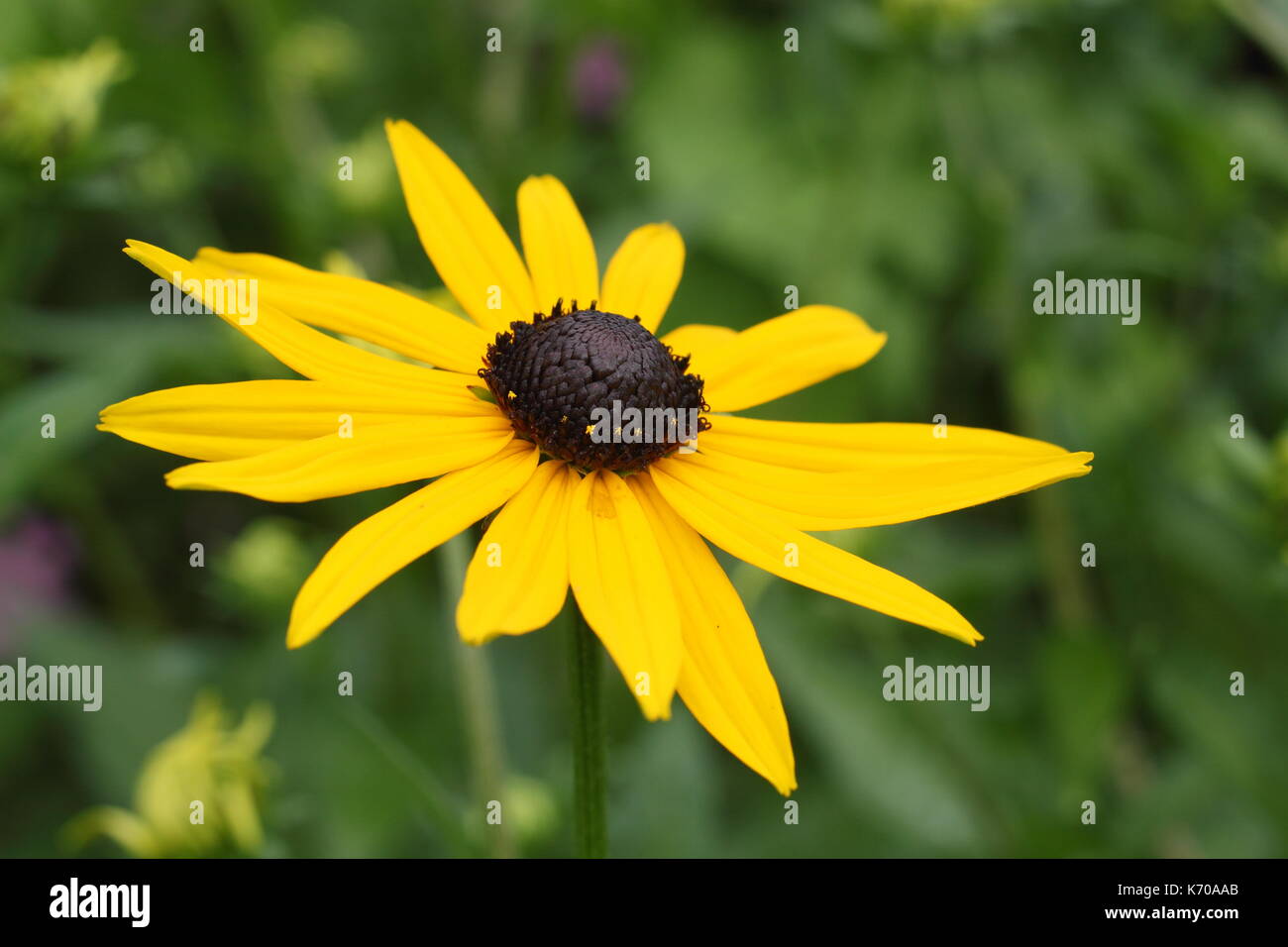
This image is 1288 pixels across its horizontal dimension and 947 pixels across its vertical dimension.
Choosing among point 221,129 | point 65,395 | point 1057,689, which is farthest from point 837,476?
point 221,129

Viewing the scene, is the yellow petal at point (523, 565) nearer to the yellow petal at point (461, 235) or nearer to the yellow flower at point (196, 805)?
the yellow petal at point (461, 235)

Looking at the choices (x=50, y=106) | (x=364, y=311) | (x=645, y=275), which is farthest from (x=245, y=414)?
(x=50, y=106)

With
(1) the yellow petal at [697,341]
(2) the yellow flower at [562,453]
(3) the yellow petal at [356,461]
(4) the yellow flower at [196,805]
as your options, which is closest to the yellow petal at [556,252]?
(2) the yellow flower at [562,453]

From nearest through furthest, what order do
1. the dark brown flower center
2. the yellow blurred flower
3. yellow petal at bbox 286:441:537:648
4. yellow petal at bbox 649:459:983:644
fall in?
yellow petal at bbox 286:441:537:648 → yellow petal at bbox 649:459:983:644 → the dark brown flower center → the yellow blurred flower

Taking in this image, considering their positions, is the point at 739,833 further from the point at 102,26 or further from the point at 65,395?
the point at 102,26

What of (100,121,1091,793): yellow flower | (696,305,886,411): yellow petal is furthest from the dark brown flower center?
(696,305,886,411): yellow petal

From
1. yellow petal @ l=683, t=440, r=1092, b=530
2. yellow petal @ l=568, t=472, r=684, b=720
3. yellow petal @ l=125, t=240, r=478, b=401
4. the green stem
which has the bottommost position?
the green stem

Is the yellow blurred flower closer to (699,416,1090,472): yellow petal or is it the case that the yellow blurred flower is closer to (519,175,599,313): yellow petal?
(519,175,599,313): yellow petal
